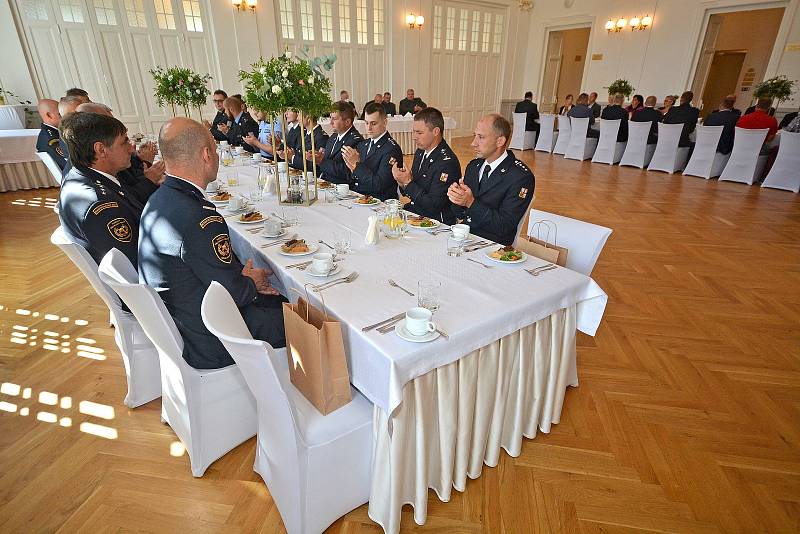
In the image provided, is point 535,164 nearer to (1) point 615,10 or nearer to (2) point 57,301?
(1) point 615,10

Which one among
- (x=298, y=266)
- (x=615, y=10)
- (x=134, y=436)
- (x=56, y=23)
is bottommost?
(x=134, y=436)

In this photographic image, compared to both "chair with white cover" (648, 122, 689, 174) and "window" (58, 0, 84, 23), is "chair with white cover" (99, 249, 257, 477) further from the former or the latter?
"chair with white cover" (648, 122, 689, 174)

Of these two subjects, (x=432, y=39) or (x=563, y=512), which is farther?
(x=432, y=39)

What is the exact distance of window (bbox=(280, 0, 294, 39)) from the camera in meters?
8.72

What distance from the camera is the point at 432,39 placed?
35.6ft

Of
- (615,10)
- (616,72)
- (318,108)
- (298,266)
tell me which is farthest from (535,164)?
(298,266)

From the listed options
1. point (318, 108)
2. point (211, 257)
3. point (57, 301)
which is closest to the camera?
point (211, 257)

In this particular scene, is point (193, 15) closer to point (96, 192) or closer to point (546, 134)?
point (96, 192)

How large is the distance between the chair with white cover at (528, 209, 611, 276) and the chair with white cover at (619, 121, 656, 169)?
7197 mm

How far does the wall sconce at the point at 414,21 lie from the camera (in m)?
10.2

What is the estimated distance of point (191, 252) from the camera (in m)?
1.57

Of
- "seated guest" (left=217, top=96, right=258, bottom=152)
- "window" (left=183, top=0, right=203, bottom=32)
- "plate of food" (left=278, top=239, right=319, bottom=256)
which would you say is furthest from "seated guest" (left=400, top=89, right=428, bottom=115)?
"plate of food" (left=278, top=239, right=319, bottom=256)

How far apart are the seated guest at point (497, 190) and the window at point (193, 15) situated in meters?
8.00

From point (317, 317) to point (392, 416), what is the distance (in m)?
0.42
